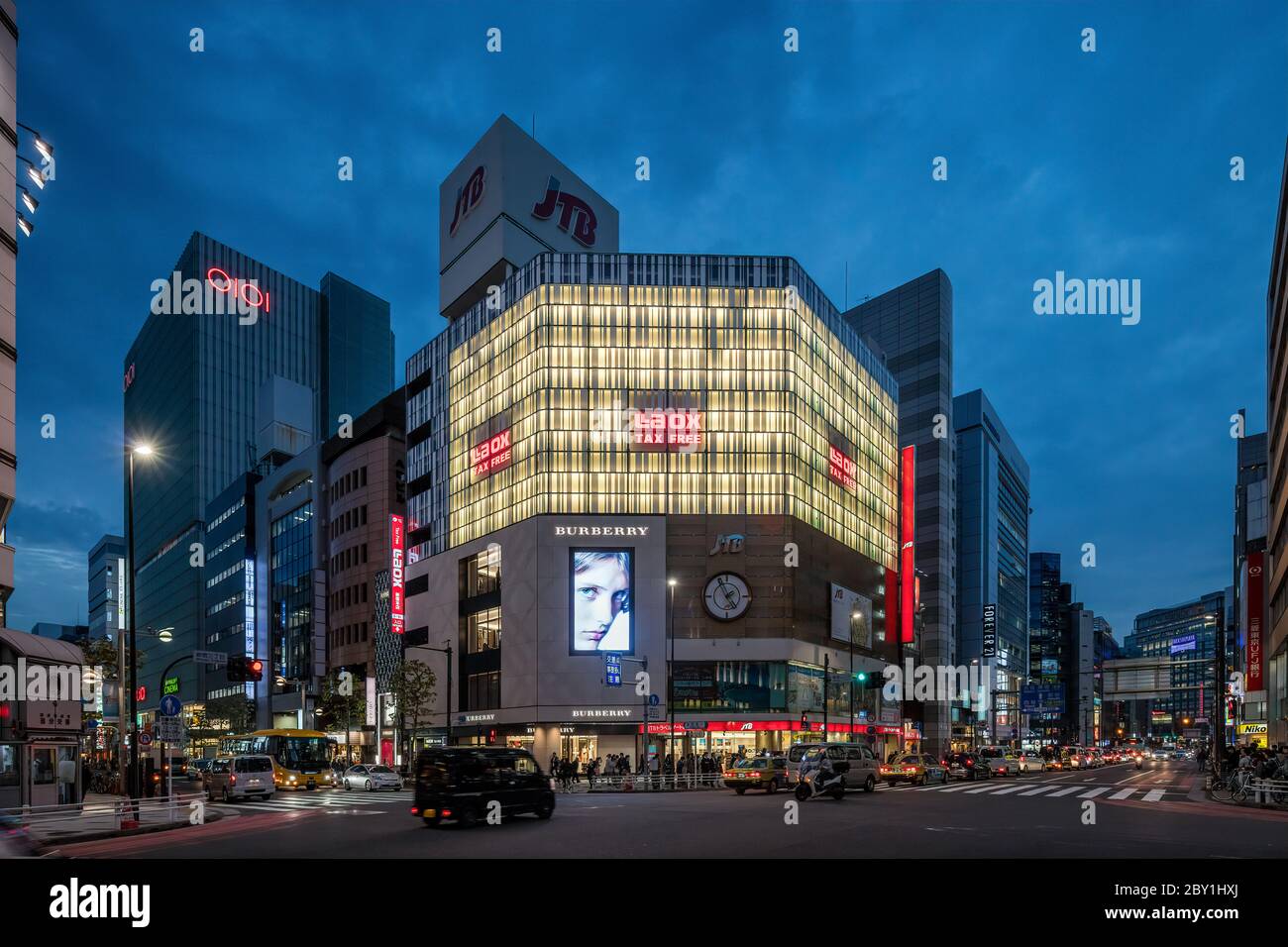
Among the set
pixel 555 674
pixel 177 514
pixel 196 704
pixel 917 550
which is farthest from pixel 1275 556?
pixel 177 514

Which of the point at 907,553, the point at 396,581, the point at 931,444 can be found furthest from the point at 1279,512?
the point at 396,581

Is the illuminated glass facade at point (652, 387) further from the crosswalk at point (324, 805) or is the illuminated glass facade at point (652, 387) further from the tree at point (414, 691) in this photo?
the crosswalk at point (324, 805)

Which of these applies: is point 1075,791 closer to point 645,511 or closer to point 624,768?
point 624,768

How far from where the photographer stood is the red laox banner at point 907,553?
96.9 meters

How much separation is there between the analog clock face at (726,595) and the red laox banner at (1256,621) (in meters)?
35.7

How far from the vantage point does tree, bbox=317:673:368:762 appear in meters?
87.0

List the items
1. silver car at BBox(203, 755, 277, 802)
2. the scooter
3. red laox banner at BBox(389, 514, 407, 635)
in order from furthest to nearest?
red laox banner at BBox(389, 514, 407, 635), silver car at BBox(203, 755, 277, 802), the scooter

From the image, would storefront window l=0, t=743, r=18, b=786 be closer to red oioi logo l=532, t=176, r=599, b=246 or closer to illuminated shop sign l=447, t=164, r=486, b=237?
red oioi logo l=532, t=176, r=599, b=246

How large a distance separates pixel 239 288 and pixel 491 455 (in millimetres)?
131565

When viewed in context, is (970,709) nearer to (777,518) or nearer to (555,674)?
(777,518)

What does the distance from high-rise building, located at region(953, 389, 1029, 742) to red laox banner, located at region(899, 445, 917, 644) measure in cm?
4042

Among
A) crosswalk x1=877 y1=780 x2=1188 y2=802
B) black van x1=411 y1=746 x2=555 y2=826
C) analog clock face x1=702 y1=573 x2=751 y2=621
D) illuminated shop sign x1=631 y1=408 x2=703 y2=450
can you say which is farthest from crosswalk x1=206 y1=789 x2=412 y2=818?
illuminated shop sign x1=631 y1=408 x2=703 y2=450

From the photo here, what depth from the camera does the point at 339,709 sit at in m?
97.0
